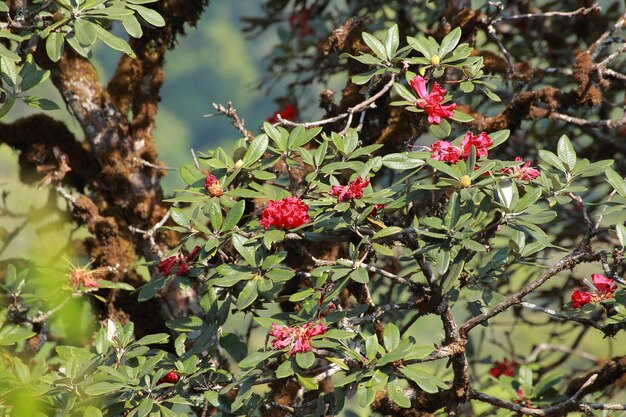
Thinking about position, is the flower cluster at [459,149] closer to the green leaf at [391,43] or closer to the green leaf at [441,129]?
the green leaf at [441,129]

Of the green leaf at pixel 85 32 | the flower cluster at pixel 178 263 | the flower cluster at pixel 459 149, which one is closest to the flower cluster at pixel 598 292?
the flower cluster at pixel 459 149

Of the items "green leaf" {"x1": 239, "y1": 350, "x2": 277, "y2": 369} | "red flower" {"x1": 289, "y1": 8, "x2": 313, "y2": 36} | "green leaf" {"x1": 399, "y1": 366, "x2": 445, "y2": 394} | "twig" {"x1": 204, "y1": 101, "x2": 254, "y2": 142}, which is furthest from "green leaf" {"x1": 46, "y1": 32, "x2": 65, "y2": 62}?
"red flower" {"x1": 289, "y1": 8, "x2": 313, "y2": 36}

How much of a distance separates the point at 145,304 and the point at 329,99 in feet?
2.98

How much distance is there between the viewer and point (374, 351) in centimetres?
161

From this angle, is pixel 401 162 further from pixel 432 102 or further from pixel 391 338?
pixel 391 338

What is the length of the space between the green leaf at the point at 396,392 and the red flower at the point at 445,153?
0.47m

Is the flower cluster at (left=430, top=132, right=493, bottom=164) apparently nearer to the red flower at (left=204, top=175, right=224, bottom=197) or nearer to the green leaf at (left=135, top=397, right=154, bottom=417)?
the red flower at (left=204, top=175, right=224, bottom=197)

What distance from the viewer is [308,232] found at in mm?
1768

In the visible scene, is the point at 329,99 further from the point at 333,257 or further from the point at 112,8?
the point at 112,8

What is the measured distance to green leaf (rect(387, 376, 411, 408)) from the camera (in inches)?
61.5

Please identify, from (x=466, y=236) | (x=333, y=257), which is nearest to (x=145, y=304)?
(x=333, y=257)

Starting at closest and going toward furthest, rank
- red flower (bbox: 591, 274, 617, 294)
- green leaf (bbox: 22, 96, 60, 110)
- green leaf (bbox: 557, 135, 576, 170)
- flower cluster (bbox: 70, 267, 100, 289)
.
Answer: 1. green leaf (bbox: 557, 135, 576, 170)
2. red flower (bbox: 591, 274, 617, 294)
3. green leaf (bbox: 22, 96, 60, 110)
4. flower cluster (bbox: 70, 267, 100, 289)

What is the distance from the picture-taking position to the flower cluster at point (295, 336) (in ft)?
5.18

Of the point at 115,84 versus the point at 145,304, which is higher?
the point at 115,84
